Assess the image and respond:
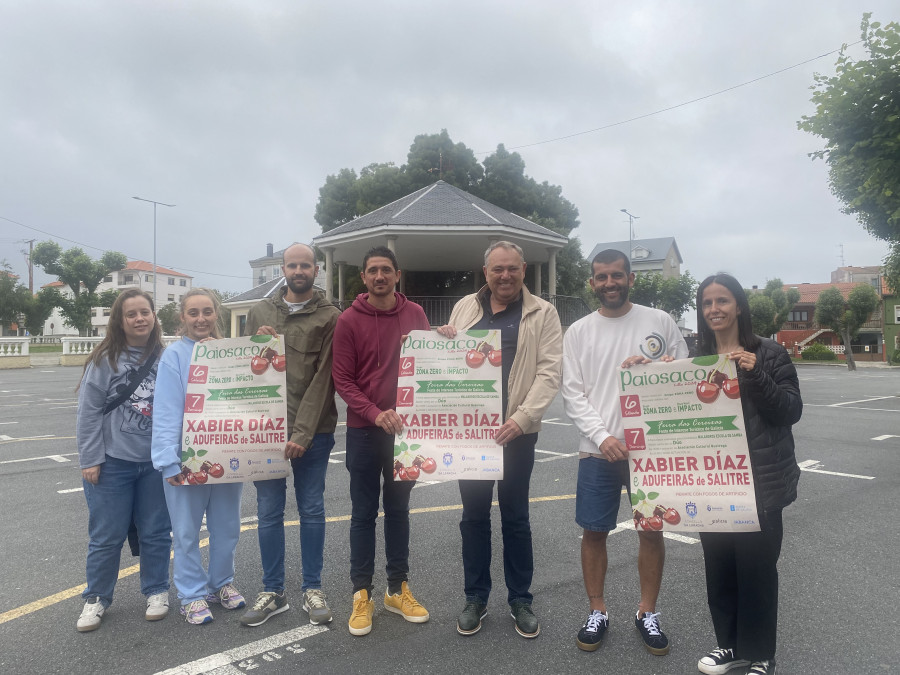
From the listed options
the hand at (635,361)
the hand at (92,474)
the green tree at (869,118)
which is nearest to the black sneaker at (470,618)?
the hand at (635,361)

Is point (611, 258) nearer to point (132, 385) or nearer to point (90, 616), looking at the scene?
→ point (132, 385)

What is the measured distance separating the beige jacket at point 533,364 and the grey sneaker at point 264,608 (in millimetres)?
1719

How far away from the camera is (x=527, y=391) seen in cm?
339

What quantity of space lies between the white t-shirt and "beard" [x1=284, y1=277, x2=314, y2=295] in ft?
5.10

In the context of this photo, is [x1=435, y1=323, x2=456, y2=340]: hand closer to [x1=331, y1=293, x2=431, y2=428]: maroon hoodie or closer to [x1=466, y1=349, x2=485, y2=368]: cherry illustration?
[x1=466, y1=349, x2=485, y2=368]: cherry illustration

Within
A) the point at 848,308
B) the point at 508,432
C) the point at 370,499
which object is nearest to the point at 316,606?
the point at 370,499

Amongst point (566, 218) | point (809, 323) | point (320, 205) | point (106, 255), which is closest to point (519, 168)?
point (566, 218)

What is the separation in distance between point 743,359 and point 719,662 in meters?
1.43

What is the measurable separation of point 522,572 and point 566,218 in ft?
110

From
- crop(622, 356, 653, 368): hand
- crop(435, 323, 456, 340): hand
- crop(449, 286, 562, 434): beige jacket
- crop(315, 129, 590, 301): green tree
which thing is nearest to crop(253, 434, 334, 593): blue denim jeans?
crop(435, 323, 456, 340): hand

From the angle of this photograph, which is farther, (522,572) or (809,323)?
(809,323)

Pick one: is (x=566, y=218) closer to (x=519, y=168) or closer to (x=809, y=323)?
(x=519, y=168)

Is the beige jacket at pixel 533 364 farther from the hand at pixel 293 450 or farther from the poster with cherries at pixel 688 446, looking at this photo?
the hand at pixel 293 450

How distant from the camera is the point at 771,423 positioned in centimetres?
281
